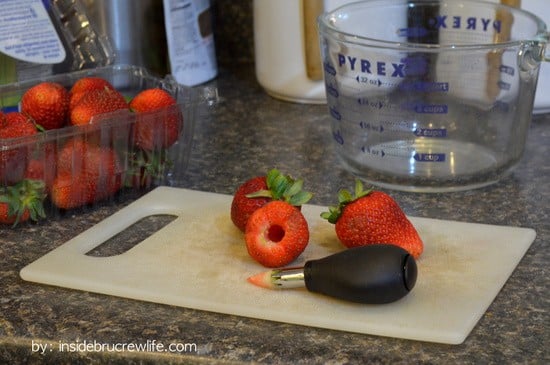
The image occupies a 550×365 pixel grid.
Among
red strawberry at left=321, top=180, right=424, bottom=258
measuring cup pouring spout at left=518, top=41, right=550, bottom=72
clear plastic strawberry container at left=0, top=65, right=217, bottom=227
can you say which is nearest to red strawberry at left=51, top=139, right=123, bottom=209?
clear plastic strawberry container at left=0, top=65, right=217, bottom=227

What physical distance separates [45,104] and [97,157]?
0.09m

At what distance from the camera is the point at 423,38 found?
125cm

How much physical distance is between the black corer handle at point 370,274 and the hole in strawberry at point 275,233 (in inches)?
3.1

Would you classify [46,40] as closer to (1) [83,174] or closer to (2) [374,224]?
(1) [83,174]

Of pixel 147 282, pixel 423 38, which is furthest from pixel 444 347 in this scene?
pixel 423 38

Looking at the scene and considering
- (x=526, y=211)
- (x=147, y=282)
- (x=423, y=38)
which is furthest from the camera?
(x=423, y=38)

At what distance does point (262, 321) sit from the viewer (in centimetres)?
82

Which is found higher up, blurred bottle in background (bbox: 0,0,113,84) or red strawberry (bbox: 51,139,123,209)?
blurred bottle in background (bbox: 0,0,113,84)

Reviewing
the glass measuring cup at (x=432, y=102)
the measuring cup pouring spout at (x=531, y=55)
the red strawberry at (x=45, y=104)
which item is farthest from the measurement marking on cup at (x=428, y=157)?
the red strawberry at (x=45, y=104)

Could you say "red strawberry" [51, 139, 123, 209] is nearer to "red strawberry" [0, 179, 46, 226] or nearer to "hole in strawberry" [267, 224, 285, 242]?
"red strawberry" [0, 179, 46, 226]

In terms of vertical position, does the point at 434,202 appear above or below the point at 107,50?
below

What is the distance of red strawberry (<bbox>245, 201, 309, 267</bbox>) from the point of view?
88 cm

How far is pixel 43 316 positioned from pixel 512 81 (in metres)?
0.55

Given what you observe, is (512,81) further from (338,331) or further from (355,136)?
(338,331)
